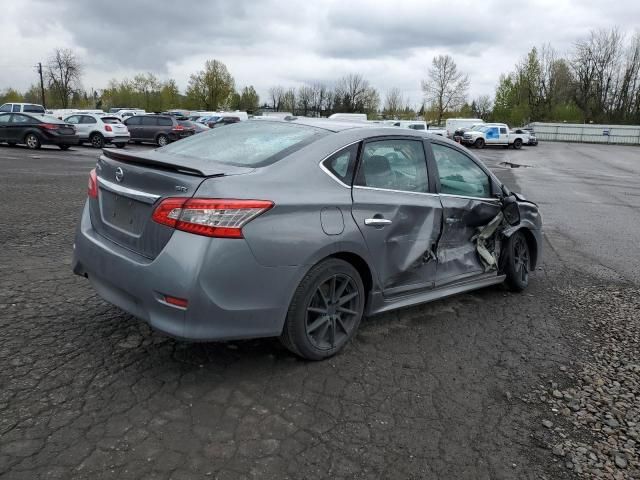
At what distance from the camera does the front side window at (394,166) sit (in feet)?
12.5

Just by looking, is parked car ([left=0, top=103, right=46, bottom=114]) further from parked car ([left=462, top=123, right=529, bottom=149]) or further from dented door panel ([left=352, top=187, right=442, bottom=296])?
dented door panel ([left=352, top=187, right=442, bottom=296])

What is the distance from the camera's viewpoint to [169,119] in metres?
27.1

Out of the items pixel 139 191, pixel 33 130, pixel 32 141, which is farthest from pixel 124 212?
pixel 32 141

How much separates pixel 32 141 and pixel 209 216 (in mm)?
21475

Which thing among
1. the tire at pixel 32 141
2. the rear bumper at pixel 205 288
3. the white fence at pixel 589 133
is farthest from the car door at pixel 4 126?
the white fence at pixel 589 133

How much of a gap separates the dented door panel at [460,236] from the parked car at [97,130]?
22986mm

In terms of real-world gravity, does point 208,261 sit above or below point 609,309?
above

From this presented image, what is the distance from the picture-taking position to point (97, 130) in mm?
24344

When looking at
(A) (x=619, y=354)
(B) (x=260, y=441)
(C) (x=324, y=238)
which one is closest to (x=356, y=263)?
(C) (x=324, y=238)

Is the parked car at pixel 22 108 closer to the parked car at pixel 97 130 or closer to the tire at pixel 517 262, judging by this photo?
the parked car at pixel 97 130

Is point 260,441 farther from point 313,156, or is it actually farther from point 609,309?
point 609,309

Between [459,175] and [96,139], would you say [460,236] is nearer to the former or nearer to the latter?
[459,175]

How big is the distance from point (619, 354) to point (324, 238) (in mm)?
2507

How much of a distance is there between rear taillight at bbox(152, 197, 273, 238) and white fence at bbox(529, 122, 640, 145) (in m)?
69.3
